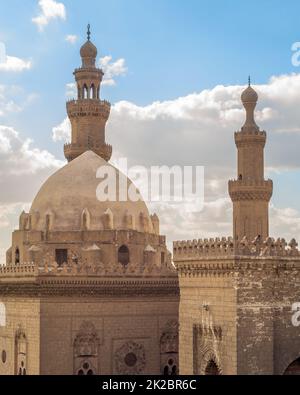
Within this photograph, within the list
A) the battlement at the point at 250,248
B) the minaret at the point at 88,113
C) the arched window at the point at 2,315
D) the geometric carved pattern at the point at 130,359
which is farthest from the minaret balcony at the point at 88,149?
the battlement at the point at 250,248

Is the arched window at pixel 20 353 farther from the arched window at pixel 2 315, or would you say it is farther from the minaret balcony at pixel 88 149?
the minaret balcony at pixel 88 149

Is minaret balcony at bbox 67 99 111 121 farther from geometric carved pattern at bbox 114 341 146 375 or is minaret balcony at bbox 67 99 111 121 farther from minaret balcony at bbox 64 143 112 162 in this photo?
geometric carved pattern at bbox 114 341 146 375

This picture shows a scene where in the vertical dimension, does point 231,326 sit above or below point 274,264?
below

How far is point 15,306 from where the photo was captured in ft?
103

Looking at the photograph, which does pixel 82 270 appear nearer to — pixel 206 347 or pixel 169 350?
pixel 169 350

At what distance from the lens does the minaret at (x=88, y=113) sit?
122ft

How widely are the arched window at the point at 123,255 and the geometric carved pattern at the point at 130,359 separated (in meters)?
3.72

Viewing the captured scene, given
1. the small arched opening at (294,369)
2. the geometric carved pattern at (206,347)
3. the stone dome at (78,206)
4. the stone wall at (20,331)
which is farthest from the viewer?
the stone dome at (78,206)

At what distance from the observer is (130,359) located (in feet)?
101

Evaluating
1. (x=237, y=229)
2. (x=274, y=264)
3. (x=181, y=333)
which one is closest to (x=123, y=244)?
(x=237, y=229)

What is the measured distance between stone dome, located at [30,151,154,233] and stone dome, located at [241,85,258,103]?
230 inches
